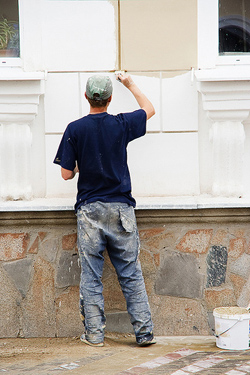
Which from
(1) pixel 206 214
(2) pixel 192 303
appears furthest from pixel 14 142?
(2) pixel 192 303

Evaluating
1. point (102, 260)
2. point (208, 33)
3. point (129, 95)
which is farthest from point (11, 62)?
point (102, 260)

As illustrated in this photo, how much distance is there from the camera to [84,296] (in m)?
3.93

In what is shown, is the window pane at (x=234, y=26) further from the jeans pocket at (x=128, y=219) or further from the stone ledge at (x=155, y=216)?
→ the jeans pocket at (x=128, y=219)

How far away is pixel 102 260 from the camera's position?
4000 millimetres

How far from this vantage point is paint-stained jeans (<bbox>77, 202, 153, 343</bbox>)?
3.89 metres

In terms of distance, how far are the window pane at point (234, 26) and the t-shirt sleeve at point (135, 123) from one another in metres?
0.94

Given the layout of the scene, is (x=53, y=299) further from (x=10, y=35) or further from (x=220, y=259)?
(x=10, y=35)

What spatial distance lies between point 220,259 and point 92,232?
1007mm

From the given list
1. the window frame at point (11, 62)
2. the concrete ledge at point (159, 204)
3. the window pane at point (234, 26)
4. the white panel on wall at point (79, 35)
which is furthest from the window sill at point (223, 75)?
the window frame at point (11, 62)

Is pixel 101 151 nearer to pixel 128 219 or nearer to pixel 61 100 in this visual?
pixel 128 219

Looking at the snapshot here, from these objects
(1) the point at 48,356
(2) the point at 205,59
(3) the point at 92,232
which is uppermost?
(2) the point at 205,59

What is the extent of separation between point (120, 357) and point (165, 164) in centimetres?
142

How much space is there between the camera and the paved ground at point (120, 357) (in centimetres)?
352

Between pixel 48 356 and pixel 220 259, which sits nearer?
pixel 48 356
